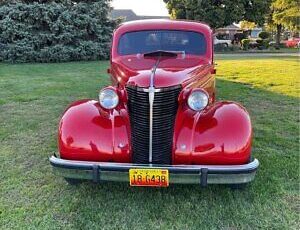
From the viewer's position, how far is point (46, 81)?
11.9 meters

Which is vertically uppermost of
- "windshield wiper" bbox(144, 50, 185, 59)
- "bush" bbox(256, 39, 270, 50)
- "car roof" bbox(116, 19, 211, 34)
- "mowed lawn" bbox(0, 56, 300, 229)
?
"car roof" bbox(116, 19, 211, 34)

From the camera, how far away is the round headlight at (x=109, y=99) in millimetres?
3617

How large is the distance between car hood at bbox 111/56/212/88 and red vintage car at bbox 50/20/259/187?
0.01m

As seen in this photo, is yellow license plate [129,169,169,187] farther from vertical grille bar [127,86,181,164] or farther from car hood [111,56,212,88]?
car hood [111,56,212,88]

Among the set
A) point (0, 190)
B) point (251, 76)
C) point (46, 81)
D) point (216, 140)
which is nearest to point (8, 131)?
point (0, 190)

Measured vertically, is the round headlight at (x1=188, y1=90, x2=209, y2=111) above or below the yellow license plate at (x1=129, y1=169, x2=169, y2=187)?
above

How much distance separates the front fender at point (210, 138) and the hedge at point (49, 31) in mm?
16013

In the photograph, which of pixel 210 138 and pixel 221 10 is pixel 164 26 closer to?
pixel 210 138

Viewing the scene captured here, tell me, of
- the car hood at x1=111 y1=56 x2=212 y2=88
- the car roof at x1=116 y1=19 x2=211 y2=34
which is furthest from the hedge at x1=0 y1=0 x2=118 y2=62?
the car hood at x1=111 y1=56 x2=212 y2=88

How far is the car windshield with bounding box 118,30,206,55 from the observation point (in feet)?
16.1

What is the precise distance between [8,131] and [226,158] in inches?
157

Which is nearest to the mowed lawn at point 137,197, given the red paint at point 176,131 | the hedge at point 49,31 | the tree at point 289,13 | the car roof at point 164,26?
the red paint at point 176,131

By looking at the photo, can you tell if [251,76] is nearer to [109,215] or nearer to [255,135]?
[255,135]

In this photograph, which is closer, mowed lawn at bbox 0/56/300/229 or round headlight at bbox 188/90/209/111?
mowed lawn at bbox 0/56/300/229
